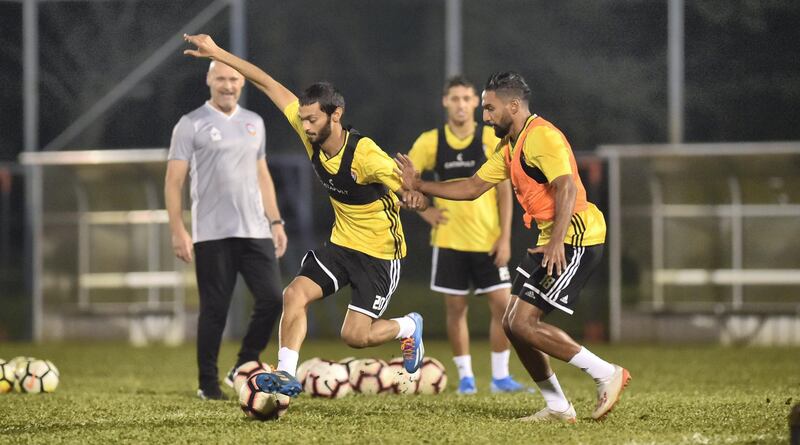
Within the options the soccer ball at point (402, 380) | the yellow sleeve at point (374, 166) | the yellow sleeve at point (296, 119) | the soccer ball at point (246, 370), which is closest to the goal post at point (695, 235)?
the soccer ball at point (402, 380)

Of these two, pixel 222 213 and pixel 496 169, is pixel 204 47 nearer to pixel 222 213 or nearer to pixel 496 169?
pixel 222 213

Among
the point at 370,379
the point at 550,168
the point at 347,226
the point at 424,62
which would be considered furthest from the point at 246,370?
the point at 424,62

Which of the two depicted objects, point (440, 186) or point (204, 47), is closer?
point (440, 186)

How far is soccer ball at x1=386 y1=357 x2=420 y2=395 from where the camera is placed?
26.3 feet

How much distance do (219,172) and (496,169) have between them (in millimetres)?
2165

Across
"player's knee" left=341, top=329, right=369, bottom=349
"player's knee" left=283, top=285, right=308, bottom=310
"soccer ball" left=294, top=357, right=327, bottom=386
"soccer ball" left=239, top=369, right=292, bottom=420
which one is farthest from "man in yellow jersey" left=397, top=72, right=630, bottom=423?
"soccer ball" left=294, top=357, right=327, bottom=386

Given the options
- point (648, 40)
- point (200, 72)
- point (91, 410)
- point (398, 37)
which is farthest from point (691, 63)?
point (91, 410)

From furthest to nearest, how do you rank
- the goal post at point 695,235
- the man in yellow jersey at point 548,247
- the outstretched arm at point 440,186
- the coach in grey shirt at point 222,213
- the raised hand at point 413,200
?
the goal post at point 695,235
the coach in grey shirt at point 222,213
the outstretched arm at point 440,186
the raised hand at point 413,200
the man in yellow jersey at point 548,247

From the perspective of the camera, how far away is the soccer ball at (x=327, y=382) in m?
7.80

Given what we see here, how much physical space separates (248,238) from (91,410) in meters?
1.56

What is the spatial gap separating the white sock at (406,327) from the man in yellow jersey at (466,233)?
1.33m

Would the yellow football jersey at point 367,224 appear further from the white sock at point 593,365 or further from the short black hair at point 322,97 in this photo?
the white sock at point 593,365

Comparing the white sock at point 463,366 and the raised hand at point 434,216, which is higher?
the raised hand at point 434,216

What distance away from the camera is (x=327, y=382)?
7.82m
